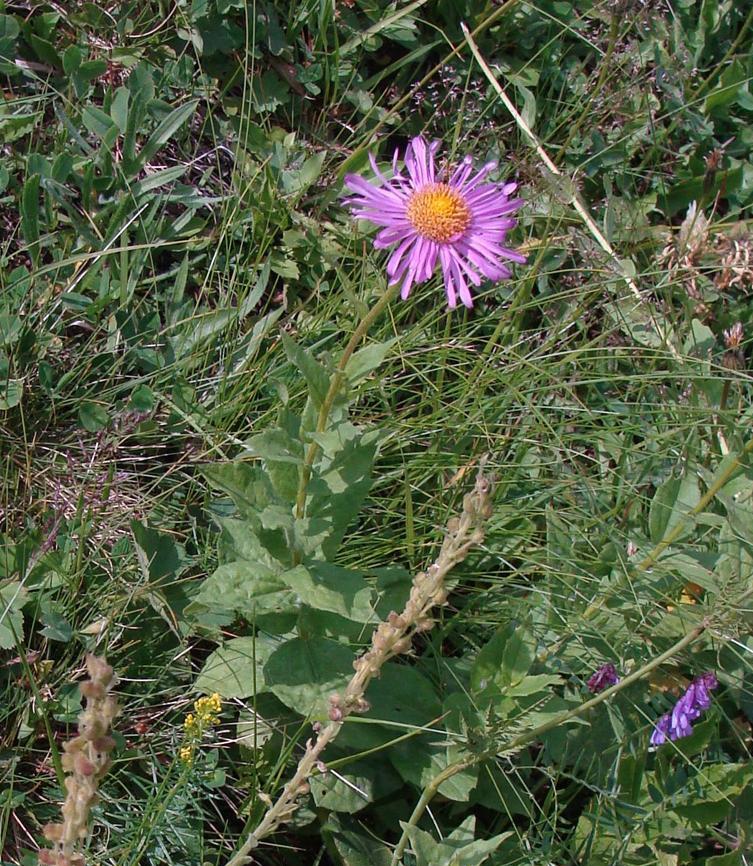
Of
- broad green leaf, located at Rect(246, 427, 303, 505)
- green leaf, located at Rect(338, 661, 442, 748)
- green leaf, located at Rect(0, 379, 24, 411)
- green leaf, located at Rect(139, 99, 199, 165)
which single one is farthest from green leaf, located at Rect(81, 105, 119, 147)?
green leaf, located at Rect(338, 661, 442, 748)

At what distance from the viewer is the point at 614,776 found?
7.34ft

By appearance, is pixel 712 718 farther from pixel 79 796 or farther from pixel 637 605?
pixel 79 796

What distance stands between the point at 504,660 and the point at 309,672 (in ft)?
1.36

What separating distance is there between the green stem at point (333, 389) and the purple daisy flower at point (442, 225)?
10cm

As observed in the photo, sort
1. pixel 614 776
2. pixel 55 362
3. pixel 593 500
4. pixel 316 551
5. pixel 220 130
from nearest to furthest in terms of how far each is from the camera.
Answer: pixel 316 551 → pixel 614 776 → pixel 593 500 → pixel 55 362 → pixel 220 130

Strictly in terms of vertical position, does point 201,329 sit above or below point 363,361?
below

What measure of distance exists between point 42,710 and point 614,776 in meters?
1.23

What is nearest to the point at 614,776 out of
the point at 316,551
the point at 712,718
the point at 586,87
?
the point at 712,718

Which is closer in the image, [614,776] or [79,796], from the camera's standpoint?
[79,796]

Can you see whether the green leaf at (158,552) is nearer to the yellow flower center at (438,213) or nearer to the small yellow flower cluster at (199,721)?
the small yellow flower cluster at (199,721)

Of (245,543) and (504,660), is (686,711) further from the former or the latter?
(245,543)

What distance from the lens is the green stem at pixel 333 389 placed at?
1.73 meters

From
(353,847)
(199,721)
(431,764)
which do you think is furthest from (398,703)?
(199,721)

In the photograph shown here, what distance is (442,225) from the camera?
1897 millimetres
